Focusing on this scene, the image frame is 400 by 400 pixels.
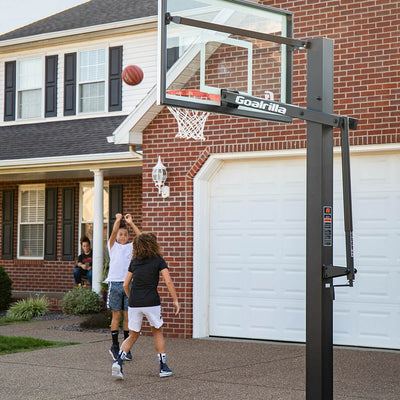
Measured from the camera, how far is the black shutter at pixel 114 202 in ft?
59.7

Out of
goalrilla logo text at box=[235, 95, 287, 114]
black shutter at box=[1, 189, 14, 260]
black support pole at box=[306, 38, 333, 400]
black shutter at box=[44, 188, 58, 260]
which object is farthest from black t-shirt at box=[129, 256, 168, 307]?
black shutter at box=[1, 189, 14, 260]

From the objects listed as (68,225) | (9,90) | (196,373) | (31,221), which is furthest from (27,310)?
(196,373)

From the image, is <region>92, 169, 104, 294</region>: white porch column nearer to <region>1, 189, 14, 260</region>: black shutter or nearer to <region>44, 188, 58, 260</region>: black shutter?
<region>44, 188, 58, 260</region>: black shutter

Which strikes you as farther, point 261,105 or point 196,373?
point 196,373

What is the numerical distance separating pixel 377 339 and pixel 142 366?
339cm

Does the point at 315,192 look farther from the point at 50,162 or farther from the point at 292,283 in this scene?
the point at 50,162

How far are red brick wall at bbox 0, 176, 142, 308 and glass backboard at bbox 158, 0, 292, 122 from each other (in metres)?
11.1

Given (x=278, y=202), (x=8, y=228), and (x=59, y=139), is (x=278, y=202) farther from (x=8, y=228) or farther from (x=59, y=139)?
(x=8, y=228)

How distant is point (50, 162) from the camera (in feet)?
55.5

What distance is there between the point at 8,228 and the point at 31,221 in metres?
0.67

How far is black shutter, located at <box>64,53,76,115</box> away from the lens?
60.7ft

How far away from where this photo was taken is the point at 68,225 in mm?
18844

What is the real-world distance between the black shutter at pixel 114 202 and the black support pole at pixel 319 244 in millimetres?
11938

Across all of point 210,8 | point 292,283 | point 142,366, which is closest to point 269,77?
point 210,8
